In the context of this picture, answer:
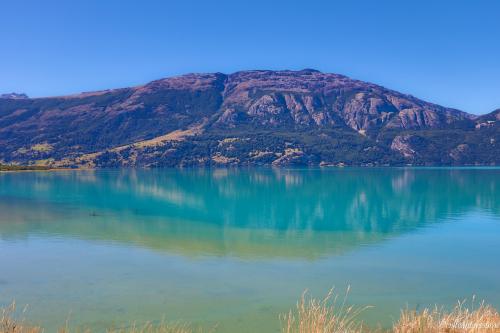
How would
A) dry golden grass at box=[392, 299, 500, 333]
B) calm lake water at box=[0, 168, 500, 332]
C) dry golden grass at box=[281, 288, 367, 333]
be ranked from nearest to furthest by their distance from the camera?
dry golden grass at box=[281, 288, 367, 333] < dry golden grass at box=[392, 299, 500, 333] < calm lake water at box=[0, 168, 500, 332]

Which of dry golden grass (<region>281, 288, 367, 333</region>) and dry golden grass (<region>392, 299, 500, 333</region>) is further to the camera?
dry golden grass (<region>392, 299, 500, 333</region>)

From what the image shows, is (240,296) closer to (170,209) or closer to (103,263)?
(103,263)

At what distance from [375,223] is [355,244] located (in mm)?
15895

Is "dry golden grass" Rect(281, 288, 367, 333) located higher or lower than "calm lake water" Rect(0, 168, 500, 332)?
higher

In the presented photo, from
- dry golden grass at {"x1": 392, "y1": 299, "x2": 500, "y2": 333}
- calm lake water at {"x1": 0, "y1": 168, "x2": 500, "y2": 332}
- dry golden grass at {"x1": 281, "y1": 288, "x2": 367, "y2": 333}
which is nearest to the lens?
dry golden grass at {"x1": 281, "y1": 288, "x2": 367, "y2": 333}

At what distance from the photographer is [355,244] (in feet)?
127

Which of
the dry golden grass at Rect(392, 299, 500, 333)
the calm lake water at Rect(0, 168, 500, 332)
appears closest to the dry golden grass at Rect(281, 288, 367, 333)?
the dry golden grass at Rect(392, 299, 500, 333)

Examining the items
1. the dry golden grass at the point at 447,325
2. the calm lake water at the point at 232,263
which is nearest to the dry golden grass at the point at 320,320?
the dry golden grass at the point at 447,325

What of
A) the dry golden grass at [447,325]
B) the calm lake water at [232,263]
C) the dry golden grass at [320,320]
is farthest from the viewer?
the calm lake water at [232,263]

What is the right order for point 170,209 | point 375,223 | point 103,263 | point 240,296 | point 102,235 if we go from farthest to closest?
point 170,209 < point 375,223 < point 102,235 < point 103,263 < point 240,296

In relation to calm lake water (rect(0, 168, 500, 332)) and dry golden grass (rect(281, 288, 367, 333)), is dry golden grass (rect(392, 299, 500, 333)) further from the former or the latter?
calm lake water (rect(0, 168, 500, 332))

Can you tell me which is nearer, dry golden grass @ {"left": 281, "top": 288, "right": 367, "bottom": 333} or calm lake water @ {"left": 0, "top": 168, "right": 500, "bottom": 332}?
dry golden grass @ {"left": 281, "top": 288, "right": 367, "bottom": 333}

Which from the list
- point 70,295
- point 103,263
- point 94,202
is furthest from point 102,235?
point 94,202

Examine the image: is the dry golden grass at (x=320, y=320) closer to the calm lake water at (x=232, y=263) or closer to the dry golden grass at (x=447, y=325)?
the dry golden grass at (x=447, y=325)
